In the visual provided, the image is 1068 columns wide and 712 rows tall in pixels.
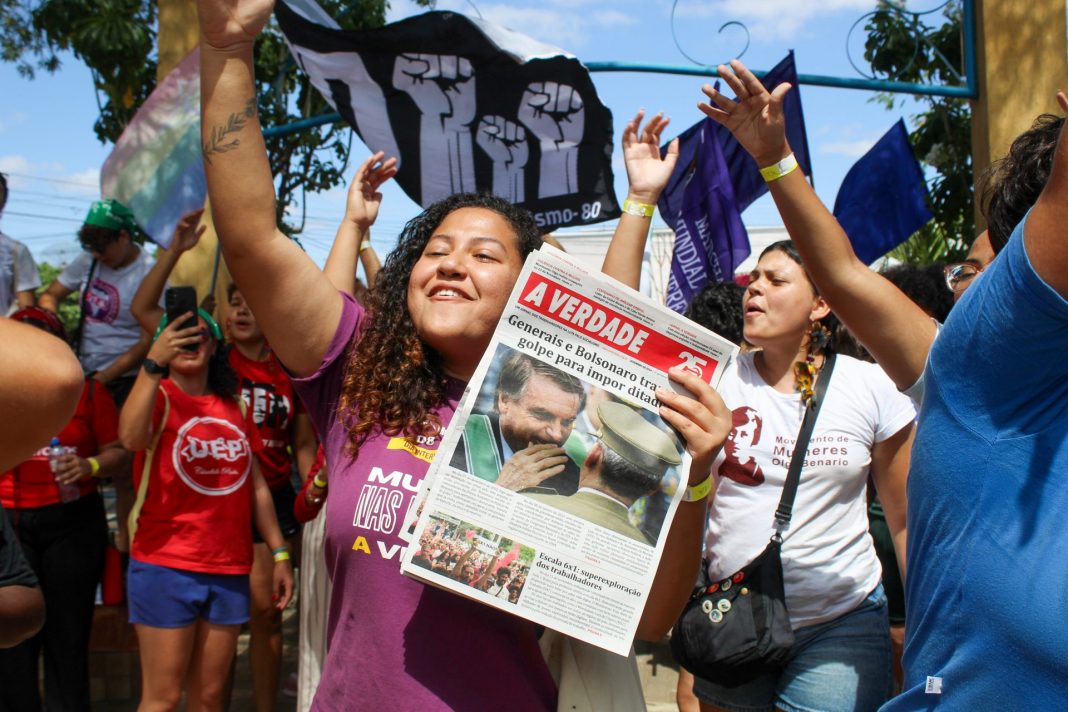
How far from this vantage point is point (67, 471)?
402 cm

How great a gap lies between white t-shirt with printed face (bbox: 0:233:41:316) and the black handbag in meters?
4.15

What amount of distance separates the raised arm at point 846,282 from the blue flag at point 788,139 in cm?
295

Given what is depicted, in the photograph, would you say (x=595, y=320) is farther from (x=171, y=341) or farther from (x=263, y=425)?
(x=263, y=425)

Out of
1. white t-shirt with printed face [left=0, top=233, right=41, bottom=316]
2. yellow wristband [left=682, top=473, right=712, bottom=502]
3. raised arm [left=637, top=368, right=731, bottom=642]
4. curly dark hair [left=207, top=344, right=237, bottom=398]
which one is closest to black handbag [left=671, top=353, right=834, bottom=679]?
raised arm [left=637, top=368, right=731, bottom=642]

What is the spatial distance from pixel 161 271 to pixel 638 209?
293 cm

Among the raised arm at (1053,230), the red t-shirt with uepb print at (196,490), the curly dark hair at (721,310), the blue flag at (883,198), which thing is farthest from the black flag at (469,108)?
the raised arm at (1053,230)

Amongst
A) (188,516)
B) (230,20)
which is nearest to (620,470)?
(230,20)

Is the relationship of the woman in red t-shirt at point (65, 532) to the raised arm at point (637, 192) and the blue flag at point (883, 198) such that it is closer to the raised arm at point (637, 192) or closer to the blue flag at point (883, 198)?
the raised arm at point (637, 192)

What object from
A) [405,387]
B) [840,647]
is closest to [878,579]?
[840,647]

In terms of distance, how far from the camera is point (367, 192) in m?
2.61

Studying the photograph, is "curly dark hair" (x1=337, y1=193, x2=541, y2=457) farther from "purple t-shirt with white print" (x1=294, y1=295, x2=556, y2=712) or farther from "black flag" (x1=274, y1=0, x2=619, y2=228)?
"black flag" (x1=274, y1=0, x2=619, y2=228)

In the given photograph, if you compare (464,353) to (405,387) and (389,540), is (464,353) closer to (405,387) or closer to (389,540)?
(405,387)

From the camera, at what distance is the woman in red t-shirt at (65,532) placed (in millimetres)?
4004

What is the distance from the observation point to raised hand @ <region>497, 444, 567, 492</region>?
4.95 ft
